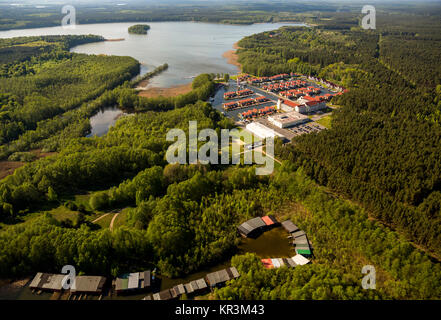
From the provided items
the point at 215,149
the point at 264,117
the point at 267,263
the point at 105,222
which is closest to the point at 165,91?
the point at 264,117

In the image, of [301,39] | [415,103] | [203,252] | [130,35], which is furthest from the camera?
[130,35]

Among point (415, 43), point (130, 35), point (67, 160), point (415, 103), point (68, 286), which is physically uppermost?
point (130, 35)

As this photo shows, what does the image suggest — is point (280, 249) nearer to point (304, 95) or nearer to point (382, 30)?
point (304, 95)

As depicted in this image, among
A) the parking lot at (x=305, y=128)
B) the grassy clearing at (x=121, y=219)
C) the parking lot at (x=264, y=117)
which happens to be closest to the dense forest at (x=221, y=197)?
the grassy clearing at (x=121, y=219)

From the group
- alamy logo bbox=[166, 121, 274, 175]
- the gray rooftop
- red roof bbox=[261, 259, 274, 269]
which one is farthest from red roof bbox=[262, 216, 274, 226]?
alamy logo bbox=[166, 121, 274, 175]

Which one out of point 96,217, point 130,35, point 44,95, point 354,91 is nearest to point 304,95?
point 354,91

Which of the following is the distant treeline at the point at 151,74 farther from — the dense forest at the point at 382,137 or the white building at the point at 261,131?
the white building at the point at 261,131
